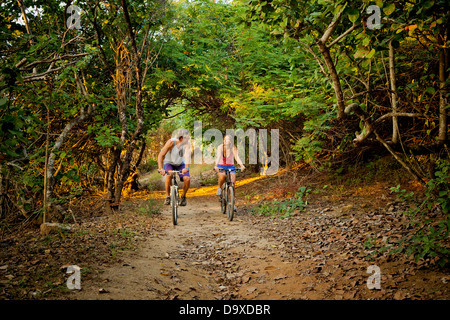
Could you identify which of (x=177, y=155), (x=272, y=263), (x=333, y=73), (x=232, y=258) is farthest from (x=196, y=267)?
(x=177, y=155)

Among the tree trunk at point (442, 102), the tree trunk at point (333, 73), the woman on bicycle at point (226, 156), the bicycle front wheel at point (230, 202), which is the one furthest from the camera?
the woman on bicycle at point (226, 156)

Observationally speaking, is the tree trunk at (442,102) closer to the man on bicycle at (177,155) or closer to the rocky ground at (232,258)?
the rocky ground at (232,258)

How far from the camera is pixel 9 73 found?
2.65 meters

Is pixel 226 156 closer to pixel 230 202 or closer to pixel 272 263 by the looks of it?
pixel 230 202

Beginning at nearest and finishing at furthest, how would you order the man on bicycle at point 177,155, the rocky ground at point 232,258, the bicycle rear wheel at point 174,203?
the rocky ground at point 232,258 < the bicycle rear wheel at point 174,203 < the man on bicycle at point 177,155

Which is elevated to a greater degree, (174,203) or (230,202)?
(174,203)

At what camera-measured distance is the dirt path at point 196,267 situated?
3.35 m

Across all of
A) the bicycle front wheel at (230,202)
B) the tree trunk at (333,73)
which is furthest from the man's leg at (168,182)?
the tree trunk at (333,73)

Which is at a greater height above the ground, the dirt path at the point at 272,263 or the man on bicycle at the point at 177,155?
the man on bicycle at the point at 177,155

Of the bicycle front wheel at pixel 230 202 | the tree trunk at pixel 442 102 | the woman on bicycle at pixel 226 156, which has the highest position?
the tree trunk at pixel 442 102

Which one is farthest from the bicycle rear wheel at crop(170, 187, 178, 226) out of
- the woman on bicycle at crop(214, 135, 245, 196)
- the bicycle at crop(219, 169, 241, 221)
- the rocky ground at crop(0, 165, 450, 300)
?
the woman on bicycle at crop(214, 135, 245, 196)

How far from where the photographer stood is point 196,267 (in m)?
4.49
